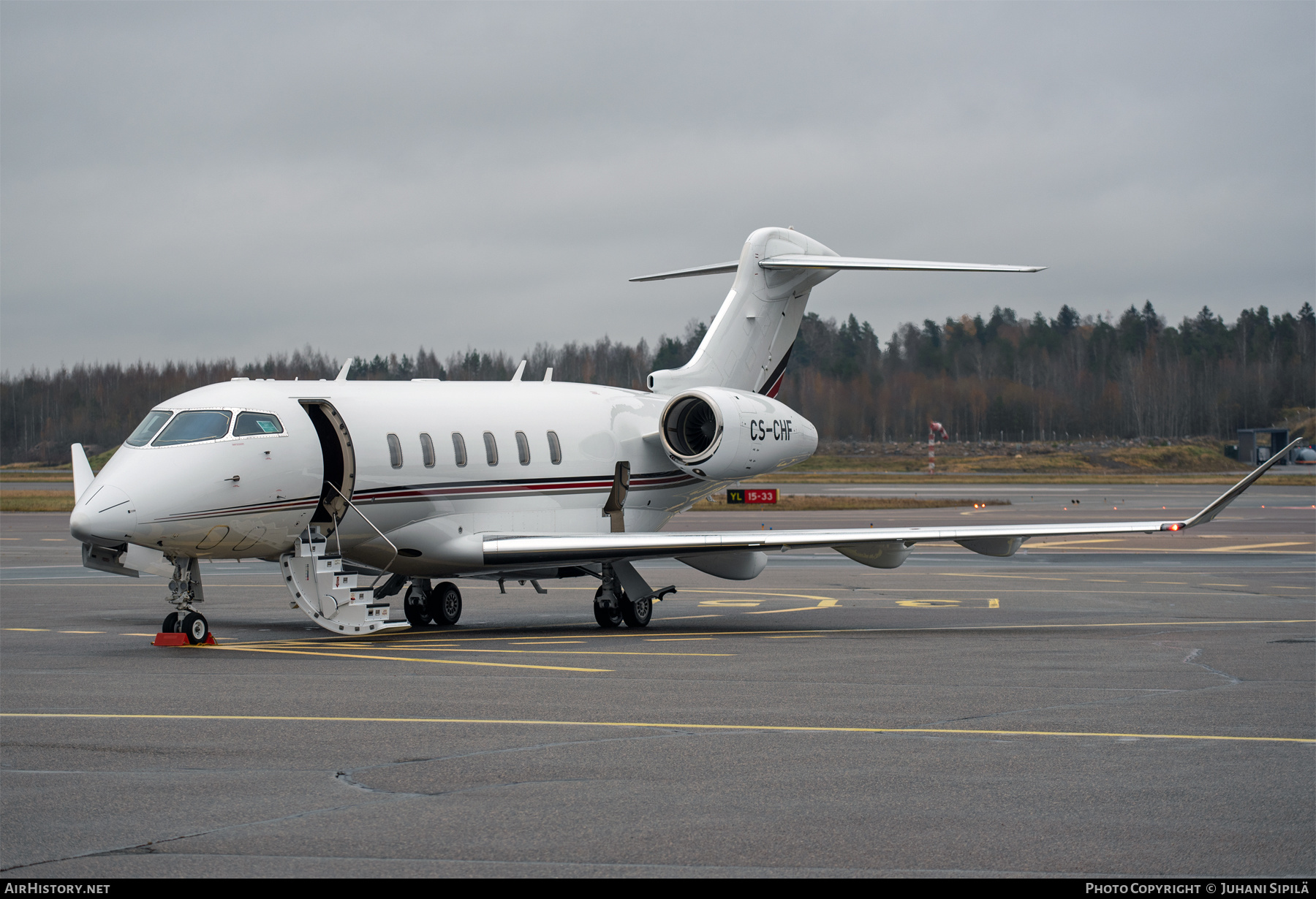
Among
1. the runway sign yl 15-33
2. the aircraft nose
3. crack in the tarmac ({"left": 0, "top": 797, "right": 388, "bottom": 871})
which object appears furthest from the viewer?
the runway sign yl 15-33

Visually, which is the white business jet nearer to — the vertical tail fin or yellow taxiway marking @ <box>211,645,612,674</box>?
yellow taxiway marking @ <box>211,645,612,674</box>

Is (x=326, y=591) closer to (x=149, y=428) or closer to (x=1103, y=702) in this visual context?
(x=149, y=428)

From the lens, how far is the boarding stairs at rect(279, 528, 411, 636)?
668 inches

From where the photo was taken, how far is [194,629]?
16047mm

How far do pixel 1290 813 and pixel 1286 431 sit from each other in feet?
337

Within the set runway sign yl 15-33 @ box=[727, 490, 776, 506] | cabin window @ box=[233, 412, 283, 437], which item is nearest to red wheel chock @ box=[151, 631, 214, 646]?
cabin window @ box=[233, 412, 283, 437]

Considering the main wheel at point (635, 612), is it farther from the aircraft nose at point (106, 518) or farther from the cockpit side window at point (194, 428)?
the aircraft nose at point (106, 518)

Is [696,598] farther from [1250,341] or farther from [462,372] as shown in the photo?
[1250,341]

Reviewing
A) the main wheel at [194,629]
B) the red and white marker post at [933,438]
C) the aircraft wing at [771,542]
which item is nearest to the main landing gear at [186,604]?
the main wheel at [194,629]

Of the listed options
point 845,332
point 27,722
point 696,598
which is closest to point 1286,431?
point 845,332

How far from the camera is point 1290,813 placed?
7.42 meters

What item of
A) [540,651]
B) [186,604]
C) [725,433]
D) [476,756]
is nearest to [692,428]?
[725,433]

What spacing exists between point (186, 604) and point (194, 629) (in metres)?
0.43

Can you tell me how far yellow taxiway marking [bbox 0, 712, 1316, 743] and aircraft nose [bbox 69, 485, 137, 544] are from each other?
4168 mm
